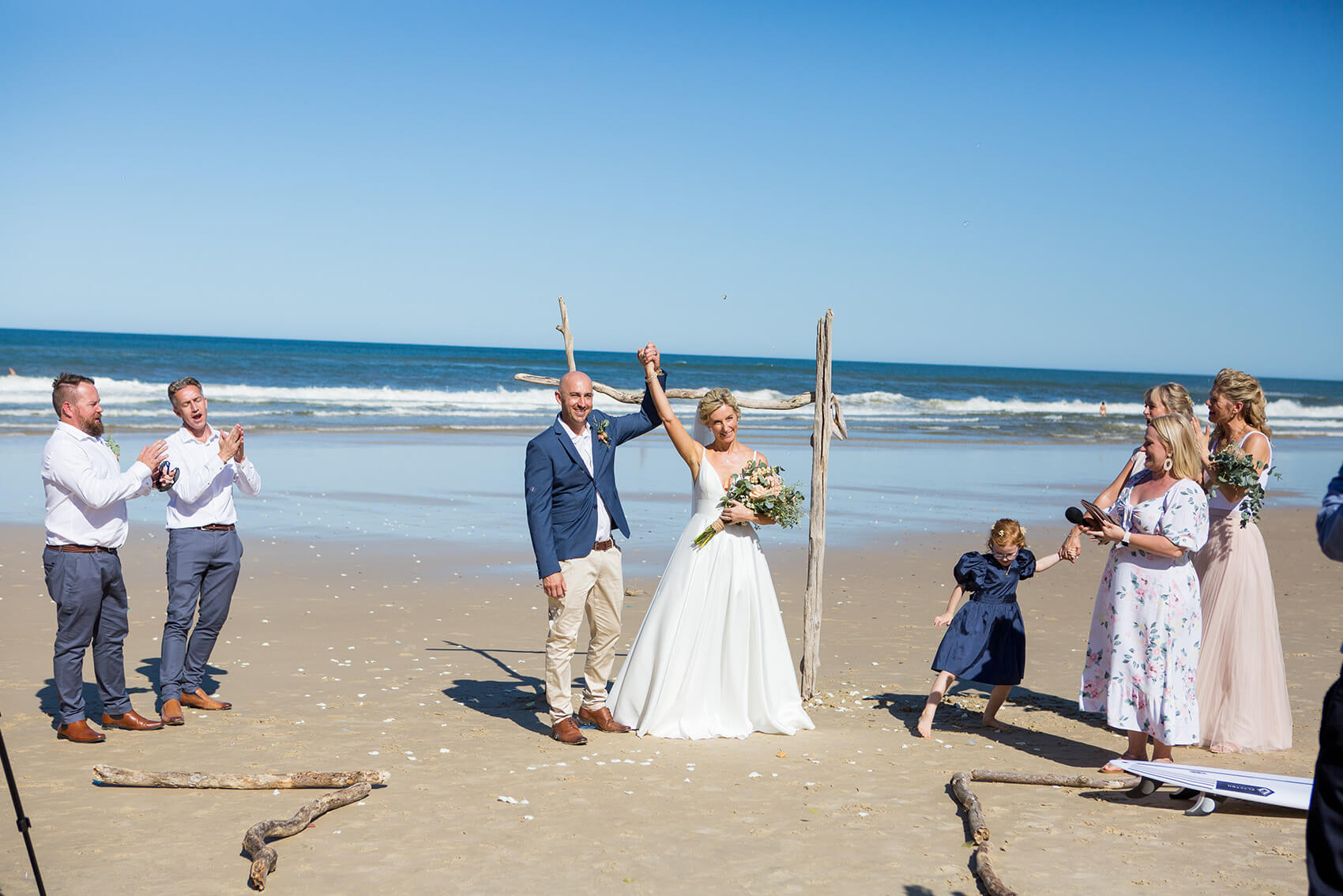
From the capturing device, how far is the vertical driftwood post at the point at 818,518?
7.50 m

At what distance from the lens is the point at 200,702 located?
700 centimetres

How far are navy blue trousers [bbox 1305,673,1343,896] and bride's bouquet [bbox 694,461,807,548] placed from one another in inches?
153

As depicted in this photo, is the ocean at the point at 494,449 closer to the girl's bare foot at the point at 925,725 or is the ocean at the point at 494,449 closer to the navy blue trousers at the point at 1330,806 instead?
the girl's bare foot at the point at 925,725

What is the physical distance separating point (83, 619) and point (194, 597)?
79cm

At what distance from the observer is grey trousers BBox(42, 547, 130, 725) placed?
6.17 metres

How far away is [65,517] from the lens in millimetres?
6141

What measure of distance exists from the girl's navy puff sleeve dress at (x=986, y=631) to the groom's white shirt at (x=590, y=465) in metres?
2.34

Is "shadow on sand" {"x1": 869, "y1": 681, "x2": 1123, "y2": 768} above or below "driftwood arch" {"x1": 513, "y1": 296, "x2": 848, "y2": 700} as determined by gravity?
below

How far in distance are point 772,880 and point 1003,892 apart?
979 mm

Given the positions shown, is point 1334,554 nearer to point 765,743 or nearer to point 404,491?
point 765,743

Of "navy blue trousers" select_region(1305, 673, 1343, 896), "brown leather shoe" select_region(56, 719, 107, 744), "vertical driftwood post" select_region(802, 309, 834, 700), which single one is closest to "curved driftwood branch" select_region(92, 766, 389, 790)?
"brown leather shoe" select_region(56, 719, 107, 744)

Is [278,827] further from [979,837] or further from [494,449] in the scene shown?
[494,449]

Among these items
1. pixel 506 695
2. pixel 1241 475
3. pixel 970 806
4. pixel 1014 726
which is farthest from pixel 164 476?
pixel 1241 475

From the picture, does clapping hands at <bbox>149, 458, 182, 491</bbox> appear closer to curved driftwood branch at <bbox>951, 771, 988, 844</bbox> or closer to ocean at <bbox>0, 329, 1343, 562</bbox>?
ocean at <bbox>0, 329, 1343, 562</bbox>
